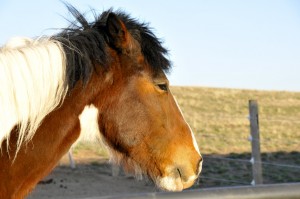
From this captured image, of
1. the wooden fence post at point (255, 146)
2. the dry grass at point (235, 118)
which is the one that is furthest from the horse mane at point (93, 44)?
the dry grass at point (235, 118)

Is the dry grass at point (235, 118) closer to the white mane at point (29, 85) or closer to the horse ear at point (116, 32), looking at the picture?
the horse ear at point (116, 32)

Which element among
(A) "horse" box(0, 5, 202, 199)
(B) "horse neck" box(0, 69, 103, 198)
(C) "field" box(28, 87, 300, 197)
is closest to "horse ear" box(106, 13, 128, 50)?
(A) "horse" box(0, 5, 202, 199)

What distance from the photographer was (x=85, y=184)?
10195mm

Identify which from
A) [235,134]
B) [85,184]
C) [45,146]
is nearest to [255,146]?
[85,184]

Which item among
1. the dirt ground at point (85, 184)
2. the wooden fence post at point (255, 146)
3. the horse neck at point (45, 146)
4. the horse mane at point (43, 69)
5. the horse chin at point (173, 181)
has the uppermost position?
the horse mane at point (43, 69)

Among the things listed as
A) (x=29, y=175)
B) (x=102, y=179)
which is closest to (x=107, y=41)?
(x=29, y=175)

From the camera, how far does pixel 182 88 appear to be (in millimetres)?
35688

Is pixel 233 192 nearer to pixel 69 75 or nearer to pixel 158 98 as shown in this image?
pixel 158 98

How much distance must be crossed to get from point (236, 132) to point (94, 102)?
59.4 feet

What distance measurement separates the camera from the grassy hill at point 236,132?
466 inches

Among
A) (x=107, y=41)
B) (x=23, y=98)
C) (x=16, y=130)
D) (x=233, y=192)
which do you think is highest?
(x=107, y=41)

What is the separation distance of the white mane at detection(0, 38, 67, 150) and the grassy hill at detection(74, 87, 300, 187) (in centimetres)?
71

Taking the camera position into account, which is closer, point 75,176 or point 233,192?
point 233,192

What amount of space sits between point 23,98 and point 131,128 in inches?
24.2
